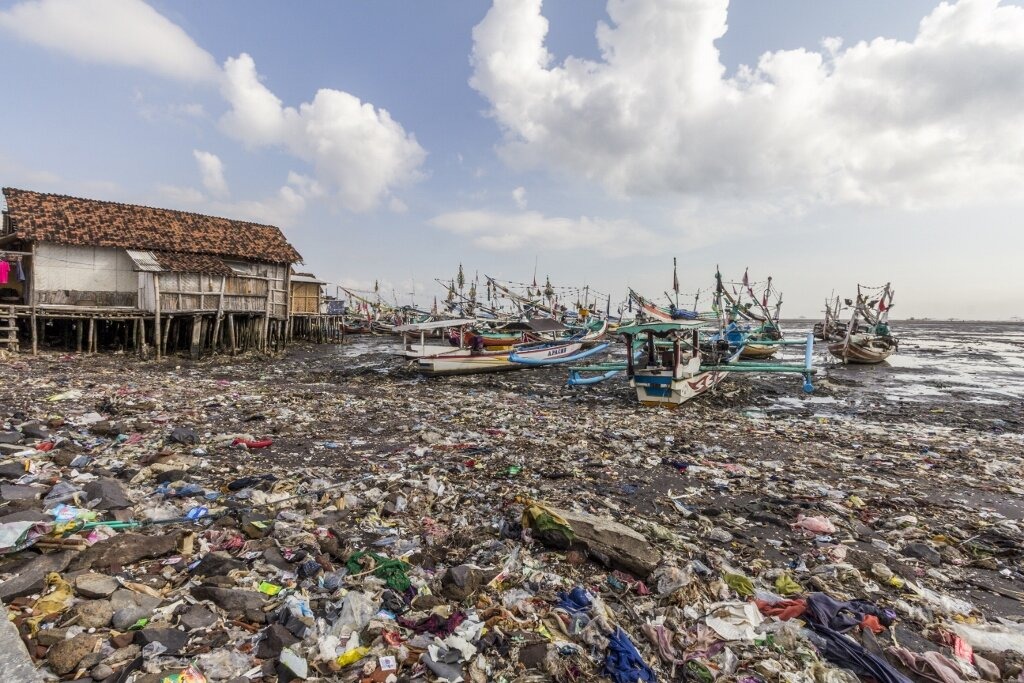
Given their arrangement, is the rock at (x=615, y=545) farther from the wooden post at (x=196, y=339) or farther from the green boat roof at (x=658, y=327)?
the wooden post at (x=196, y=339)

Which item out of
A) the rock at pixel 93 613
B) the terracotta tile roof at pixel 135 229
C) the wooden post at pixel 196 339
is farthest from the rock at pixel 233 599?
the terracotta tile roof at pixel 135 229

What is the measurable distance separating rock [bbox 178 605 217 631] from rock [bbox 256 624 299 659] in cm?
38

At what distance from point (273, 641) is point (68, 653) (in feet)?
3.47

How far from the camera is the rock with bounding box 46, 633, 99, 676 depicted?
8.50 feet

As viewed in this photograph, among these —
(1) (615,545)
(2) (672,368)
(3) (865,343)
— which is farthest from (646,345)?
(3) (865,343)

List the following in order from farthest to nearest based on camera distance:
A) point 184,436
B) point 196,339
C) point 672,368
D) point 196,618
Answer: point 196,339
point 672,368
point 184,436
point 196,618

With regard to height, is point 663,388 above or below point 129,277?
below

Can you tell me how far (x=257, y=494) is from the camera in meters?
5.29

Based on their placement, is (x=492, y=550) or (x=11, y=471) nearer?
(x=492, y=550)

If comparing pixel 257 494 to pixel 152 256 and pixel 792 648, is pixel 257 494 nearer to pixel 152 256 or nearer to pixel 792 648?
pixel 792 648

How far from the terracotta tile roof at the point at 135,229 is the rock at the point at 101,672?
21546mm

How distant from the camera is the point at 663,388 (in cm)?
1205

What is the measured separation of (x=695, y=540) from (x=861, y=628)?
1.50m

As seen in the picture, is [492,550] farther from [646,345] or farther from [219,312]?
[219,312]
